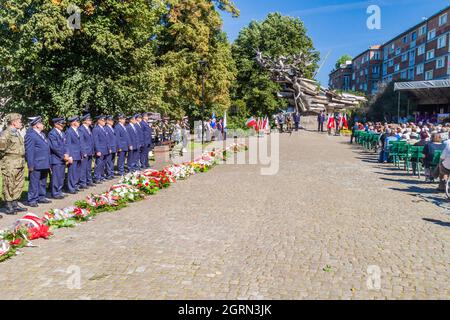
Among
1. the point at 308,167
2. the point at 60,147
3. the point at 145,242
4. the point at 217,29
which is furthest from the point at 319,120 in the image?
the point at 145,242

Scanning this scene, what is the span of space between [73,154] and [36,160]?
1590 mm

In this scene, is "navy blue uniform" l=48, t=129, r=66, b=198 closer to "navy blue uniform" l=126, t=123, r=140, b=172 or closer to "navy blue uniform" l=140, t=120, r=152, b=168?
"navy blue uniform" l=126, t=123, r=140, b=172

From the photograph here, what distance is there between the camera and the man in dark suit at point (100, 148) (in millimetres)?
12625

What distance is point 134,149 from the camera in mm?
15031

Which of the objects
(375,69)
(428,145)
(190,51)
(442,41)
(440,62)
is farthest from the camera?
(375,69)

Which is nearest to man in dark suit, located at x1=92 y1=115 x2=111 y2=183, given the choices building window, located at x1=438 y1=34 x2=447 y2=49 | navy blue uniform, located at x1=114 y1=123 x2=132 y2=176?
navy blue uniform, located at x1=114 y1=123 x2=132 y2=176

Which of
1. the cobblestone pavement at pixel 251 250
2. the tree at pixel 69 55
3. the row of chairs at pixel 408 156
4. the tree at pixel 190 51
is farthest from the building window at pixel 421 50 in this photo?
the cobblestone pavement at pixel 251 250

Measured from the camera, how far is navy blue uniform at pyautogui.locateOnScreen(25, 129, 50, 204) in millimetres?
9641

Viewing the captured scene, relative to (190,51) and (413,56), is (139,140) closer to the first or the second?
(190,51)

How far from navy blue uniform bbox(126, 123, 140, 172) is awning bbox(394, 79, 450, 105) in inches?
1062

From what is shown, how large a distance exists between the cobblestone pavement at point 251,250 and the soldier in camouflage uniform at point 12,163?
76.7 inches

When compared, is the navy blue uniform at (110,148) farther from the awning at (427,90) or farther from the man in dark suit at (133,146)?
the awning at (427,90)

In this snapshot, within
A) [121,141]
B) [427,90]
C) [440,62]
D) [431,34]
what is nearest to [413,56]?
[431,34]

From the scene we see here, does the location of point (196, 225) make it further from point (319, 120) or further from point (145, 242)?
point (319, 120)
